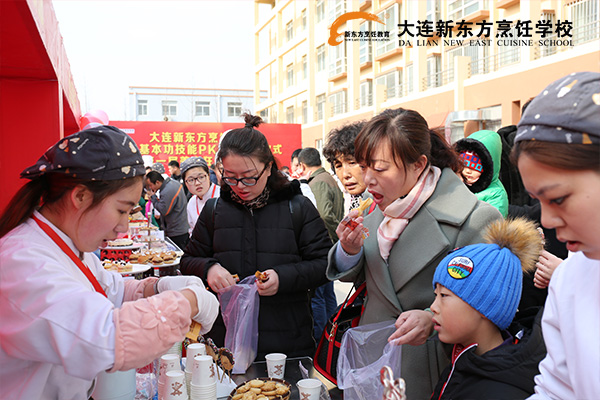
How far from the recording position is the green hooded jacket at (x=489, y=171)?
3.03 m

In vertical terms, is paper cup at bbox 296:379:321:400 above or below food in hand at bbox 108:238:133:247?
below

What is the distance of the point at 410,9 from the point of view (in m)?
17.2

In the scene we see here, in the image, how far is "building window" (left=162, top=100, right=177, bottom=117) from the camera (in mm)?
39969

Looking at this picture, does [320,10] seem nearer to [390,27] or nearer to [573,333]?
[390,27]

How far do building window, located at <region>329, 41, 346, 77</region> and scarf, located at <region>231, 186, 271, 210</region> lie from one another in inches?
788

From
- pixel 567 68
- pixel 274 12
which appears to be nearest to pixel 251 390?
pixel 567 68

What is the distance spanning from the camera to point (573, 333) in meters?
1.09

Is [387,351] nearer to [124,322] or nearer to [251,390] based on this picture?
[251,390]

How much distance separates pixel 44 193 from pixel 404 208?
1278mm

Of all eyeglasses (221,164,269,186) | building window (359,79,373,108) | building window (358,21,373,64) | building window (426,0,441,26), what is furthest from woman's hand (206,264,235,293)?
building window (358,21,373,64)

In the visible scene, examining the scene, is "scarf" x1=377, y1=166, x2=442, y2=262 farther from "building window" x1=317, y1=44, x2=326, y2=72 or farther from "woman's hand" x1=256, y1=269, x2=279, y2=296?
"building window" x1=317, y1=44, x2=326, y2=72

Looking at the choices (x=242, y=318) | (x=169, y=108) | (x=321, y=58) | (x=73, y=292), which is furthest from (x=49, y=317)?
(x=169, y=108)

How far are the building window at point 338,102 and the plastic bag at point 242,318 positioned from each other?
19542 mm

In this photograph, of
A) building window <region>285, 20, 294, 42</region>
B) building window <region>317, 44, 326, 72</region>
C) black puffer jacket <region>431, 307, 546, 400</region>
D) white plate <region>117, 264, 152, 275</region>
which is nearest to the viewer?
black puffer jacket <region>431, 307, 546, 400</region>
